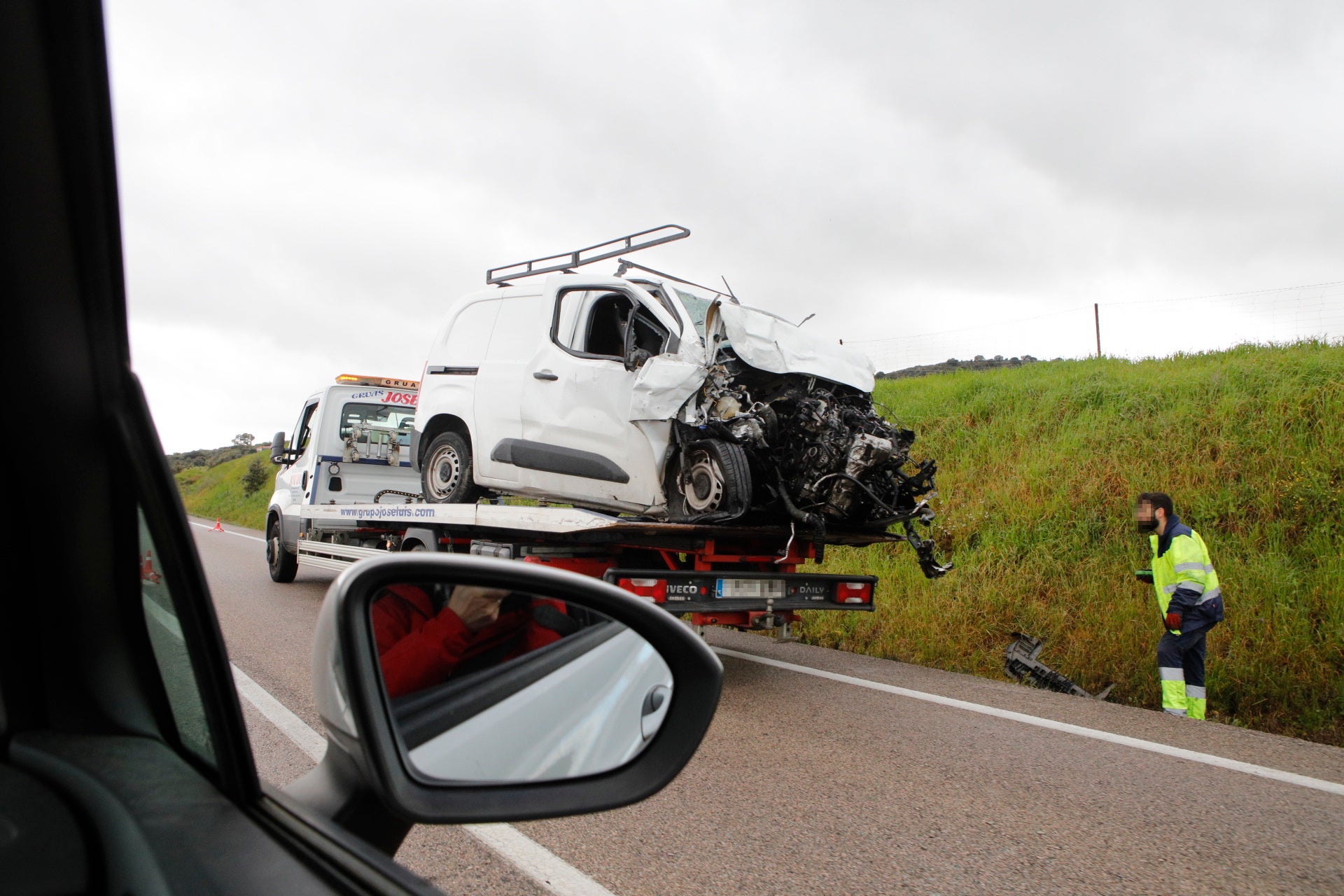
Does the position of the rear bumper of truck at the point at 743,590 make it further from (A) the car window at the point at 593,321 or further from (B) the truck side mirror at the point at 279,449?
(B) the truck side mirror at the point at 279,449

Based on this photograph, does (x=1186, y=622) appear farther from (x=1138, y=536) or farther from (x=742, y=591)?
(x=742, y=591)

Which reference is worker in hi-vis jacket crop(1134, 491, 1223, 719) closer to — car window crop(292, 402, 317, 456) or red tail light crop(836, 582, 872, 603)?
red tail light crop(836, 582, 872, 603)

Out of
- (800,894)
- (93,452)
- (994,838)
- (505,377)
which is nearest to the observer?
(93,452)

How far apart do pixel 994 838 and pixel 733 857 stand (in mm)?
1081

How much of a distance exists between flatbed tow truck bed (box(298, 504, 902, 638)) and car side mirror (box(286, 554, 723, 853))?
4533 millimetres

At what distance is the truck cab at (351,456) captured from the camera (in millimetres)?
11789

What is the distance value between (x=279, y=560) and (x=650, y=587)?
7.55m

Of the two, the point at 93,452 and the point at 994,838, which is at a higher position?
the point at 93,452

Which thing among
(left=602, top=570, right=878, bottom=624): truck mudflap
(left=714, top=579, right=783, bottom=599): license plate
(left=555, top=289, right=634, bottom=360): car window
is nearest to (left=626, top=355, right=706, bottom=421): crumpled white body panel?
(left=555, top=289, right=634, bottom=360): car window

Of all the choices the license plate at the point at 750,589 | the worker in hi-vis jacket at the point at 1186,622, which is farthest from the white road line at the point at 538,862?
the worker in hi-vis jacket at the point at 1186,622

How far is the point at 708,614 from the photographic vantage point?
6.72 meters

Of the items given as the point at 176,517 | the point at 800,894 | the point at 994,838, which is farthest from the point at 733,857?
the point at 176,517

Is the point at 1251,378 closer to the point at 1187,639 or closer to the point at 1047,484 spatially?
the point at 1047,484

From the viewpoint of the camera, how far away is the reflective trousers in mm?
6984
